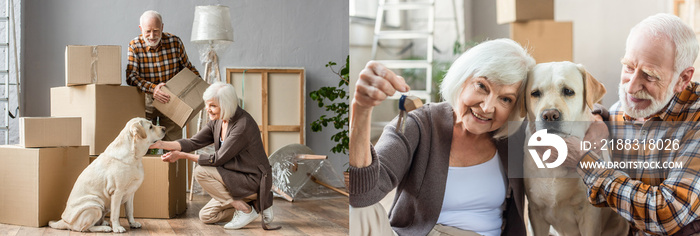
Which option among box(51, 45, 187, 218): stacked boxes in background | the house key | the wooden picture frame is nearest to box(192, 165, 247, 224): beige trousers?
box(51, 45, 187, 218): stacked boxes in background

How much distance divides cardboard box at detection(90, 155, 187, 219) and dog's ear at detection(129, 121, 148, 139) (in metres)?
0.36

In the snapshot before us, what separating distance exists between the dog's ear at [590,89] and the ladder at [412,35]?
252 mm

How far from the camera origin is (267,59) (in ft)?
20.3

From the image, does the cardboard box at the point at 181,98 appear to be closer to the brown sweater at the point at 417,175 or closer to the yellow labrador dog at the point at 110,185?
the yellow labrador dog at the point at 110,185

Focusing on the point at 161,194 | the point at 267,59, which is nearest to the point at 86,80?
the point at 161,194

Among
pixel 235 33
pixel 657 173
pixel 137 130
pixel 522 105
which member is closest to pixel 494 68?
pixel 522 105

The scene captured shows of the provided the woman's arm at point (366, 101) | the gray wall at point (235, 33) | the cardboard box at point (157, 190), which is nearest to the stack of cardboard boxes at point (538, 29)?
the woman's arm at point (366, 101)

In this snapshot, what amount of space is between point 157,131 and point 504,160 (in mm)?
3278

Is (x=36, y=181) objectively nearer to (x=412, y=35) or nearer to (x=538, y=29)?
(x=412, y=35)

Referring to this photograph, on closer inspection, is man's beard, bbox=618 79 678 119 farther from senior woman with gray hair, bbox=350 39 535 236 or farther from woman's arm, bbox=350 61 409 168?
woman's arm, bbox=350 61 409 168

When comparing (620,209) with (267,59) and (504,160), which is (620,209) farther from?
(267,59)

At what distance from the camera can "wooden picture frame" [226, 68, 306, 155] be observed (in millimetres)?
5965

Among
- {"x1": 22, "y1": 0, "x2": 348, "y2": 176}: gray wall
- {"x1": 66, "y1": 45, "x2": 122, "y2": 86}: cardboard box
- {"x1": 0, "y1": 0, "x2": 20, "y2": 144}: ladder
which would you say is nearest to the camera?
{"x1": 66, "y1": 45, "x2": 122, "y2": 86}: cardboard box

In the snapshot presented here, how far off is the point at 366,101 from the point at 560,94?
1.12 ft
